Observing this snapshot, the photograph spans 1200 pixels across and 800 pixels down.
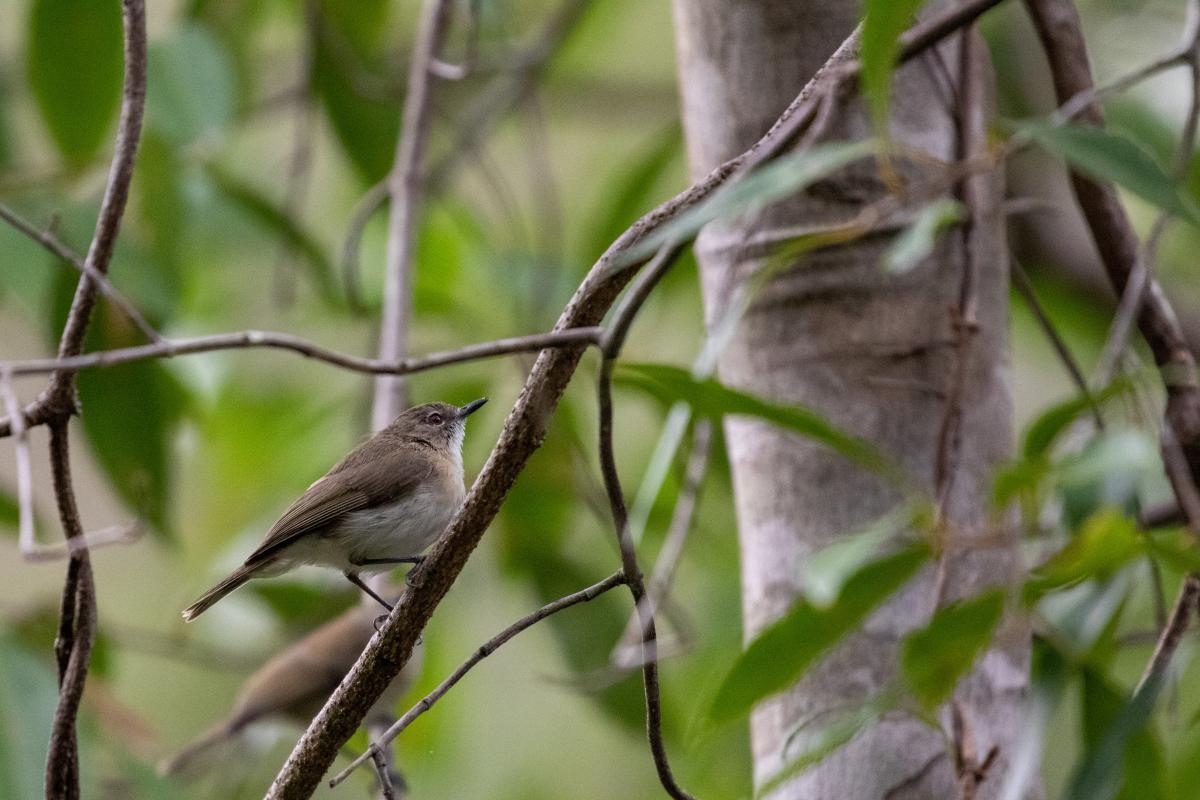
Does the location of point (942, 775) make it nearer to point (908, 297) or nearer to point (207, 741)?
point (908, 297)

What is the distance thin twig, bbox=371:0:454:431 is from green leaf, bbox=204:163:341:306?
1.97 feet

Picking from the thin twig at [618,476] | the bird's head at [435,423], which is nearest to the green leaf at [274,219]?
the bird's head at [435,423]

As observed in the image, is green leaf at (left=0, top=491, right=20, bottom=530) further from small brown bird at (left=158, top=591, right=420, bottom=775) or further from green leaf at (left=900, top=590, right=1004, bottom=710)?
green leaf at (left=900, top=590, right=1004, bottom=710)

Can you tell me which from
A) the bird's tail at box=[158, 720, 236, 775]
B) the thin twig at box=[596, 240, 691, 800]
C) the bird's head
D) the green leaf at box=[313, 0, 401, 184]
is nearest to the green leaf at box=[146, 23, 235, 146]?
the green leaf at box=[313, 0, 401, 184]

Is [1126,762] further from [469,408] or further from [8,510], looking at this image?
[8,510]

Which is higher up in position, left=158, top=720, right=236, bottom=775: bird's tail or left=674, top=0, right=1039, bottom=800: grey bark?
left=674, top=0, right=1039, bottom=800: grey bark

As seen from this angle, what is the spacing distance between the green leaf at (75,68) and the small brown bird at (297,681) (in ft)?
5.44

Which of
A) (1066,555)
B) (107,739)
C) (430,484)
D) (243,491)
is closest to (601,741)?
(243,491)

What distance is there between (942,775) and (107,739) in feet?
6.31

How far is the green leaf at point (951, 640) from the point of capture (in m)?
1.51

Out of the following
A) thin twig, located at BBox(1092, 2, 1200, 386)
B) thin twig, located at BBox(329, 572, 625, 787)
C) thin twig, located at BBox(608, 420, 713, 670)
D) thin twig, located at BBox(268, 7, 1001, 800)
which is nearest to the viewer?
thin twig, located at BBox(268, 7, 1001, 800)

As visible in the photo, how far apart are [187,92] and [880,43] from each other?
9.96 ft

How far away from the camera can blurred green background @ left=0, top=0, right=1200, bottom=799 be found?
3936 millimetres

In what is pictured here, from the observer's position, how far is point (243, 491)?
519 centimetres
